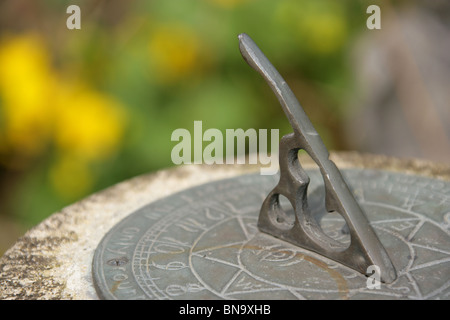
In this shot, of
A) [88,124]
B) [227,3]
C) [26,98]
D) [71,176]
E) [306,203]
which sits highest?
[227,3]

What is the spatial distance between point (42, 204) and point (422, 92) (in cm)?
256

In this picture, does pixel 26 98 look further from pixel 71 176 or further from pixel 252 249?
pixel 252 249

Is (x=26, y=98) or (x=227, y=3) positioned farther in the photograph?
(x=227, y=3)

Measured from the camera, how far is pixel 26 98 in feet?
11.2

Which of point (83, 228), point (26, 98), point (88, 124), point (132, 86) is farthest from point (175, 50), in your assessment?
point (83, 228)

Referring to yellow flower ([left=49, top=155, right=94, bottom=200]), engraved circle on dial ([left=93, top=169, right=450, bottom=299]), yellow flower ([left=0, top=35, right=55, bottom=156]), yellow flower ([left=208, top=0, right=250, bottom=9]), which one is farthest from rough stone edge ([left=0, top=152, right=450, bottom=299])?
yellow flower ([left=208, top=0, right=250, bottom=9])

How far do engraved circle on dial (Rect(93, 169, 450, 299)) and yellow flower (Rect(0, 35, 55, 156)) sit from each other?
159 centimetres

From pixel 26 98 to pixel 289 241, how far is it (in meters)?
2.19

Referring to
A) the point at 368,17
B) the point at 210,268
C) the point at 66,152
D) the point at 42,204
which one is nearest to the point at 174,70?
the point at 66,152

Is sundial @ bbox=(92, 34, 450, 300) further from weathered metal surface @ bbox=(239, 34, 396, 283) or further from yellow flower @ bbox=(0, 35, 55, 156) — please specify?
yellow flower @ bbox=(0, 35, 55, 156)

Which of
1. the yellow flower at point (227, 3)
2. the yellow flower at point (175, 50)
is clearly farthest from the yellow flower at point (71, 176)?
the yellow flower at point (227, 3)

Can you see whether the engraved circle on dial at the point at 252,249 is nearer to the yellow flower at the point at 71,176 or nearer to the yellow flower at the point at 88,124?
the yellow flower at the point at 88,124

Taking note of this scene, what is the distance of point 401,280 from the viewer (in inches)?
60.8

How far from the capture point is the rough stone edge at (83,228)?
168cm
